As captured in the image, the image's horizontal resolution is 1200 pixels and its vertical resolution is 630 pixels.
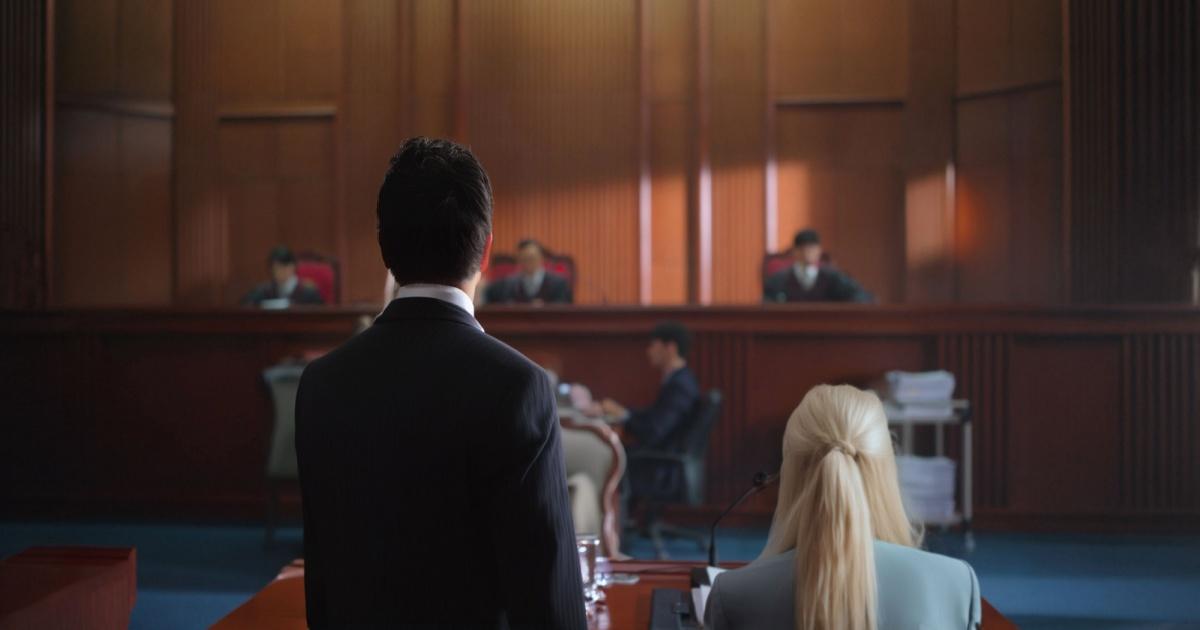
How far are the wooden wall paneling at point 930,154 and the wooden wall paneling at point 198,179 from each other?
4.73 m

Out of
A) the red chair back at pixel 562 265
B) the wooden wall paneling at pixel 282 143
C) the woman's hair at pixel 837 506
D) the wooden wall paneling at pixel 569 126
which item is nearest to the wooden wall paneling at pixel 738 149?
the wooden wall paneling at pixel 569 126

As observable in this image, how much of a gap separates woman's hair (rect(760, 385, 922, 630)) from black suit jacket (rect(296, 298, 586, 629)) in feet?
1.23

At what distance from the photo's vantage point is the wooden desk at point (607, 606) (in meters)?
1.44

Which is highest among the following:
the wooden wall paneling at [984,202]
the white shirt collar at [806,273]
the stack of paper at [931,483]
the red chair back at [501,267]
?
the wooden wall paneling at [984,202]

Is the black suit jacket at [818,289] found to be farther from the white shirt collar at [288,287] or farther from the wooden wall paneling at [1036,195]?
the white shirt collar at [288,287]

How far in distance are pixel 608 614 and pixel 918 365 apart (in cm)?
353

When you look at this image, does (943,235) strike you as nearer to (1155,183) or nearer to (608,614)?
(1155,183)

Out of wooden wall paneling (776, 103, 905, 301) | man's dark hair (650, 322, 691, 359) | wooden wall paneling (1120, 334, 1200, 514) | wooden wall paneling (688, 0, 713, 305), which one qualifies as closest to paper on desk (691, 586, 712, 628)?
man's dark hair (650, 322, 691, 359)

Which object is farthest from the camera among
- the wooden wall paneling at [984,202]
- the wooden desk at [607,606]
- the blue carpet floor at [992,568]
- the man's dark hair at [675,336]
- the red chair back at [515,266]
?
the wooden wall paneling at [984,202]

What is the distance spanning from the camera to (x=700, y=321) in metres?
4.77

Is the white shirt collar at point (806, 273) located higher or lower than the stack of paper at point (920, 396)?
higher

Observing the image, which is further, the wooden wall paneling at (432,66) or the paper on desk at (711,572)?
the wooden wall paneling at (432,66)

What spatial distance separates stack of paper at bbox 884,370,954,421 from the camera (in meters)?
4.38

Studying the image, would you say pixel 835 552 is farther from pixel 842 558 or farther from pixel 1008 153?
pixel 1008 153
